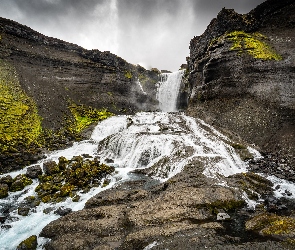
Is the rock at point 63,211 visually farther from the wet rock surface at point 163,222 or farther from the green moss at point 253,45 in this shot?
the green moss at point 253,45

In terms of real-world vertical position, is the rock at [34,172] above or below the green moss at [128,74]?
below

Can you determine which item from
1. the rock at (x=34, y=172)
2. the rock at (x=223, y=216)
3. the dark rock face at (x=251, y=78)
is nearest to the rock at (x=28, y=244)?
the rock at (x=223, y=216)

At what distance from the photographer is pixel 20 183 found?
46.3 ft

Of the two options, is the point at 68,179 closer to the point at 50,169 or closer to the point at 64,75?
the point at 50,169

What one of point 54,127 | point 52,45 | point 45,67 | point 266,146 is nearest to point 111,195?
point 266,146

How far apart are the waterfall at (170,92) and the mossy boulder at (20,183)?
33.2 m

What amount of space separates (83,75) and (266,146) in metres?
30.7

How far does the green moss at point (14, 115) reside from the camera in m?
19.5

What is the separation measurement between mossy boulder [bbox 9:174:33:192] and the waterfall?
33161 millimetres

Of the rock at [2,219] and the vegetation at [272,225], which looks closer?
the vegetation at [272,225]

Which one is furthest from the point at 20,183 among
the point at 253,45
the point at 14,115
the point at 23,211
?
the point at 253,45

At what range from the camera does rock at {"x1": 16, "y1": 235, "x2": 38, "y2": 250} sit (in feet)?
27.3

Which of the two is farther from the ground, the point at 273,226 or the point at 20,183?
the point at 273,226

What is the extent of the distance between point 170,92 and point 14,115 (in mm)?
30505
